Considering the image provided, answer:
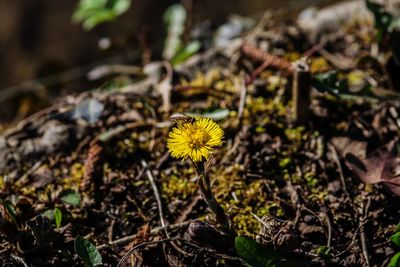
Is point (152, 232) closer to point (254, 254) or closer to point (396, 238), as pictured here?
point (254, 254)

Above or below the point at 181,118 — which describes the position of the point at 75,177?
below

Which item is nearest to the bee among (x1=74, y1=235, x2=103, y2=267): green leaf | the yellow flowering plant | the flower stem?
the yellow flowering plant

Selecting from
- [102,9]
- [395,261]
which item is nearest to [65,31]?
[102,9]

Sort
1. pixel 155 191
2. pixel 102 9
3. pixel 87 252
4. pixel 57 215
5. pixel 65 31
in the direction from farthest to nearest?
1. pixel 65 31
2. pixel 102 9
3. pixel 155 191
4. pixel 57 215
5. pixel 87 252

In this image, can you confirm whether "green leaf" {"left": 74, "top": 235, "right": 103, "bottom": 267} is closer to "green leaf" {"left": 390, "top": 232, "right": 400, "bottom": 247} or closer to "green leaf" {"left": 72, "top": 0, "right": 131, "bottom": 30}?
"green leaf" {"left": 390, "top": 232, "right": 400, "bottom": 247}

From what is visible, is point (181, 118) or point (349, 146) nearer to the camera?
point (181, 118)
